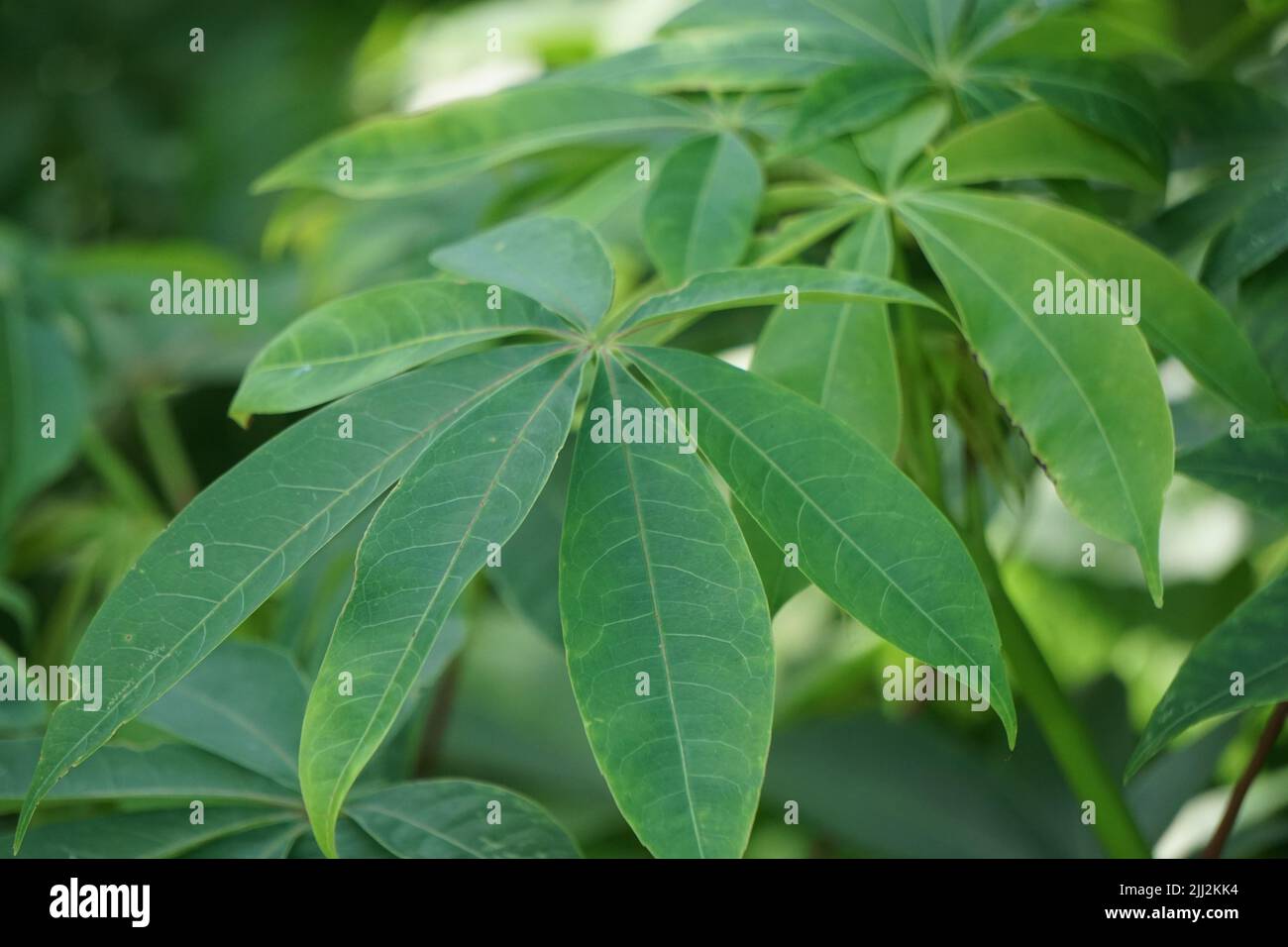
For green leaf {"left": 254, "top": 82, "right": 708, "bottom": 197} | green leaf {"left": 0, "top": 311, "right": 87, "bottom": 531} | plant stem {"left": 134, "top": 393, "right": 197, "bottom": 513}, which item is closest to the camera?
green leaf {"left": 254, "top": 82, "right": 708, "bottom": 197}

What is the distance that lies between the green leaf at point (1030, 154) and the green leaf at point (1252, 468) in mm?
177

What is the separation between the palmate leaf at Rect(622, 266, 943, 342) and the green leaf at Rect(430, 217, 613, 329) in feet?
0.11

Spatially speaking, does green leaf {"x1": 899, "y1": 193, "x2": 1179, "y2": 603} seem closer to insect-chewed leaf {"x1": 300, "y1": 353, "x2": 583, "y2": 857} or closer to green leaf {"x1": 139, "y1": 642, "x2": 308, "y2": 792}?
insect-chewed leaf {"x1": 300, "y1": 353, "x2": 583, "y2": 857}

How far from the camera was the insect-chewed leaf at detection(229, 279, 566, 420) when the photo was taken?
1.69 ft

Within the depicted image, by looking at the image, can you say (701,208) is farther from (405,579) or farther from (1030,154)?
(405,579)

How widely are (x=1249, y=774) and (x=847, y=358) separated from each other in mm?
297

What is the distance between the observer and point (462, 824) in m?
0.59

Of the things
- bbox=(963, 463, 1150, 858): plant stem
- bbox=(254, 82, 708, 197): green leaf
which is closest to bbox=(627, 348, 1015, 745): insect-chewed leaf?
bbox=(963, 463, 1150, 858): plant stem

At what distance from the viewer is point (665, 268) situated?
0.61 m

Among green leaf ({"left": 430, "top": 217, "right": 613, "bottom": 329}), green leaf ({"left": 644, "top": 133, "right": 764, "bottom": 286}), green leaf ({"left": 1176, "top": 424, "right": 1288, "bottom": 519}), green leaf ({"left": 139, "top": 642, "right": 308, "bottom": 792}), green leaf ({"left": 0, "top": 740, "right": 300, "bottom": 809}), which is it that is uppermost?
green leaf ({"left": 644, "top": 133, "right": 764, "bottom": 286})
